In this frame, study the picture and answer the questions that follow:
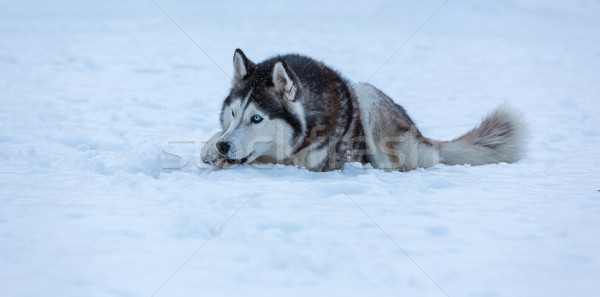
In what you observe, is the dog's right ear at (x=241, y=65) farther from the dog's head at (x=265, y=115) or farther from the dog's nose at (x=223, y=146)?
the dog's nose at (x=223, y=146)

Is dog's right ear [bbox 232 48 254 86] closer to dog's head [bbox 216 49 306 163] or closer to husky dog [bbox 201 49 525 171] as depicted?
husky dog [bbox 201 49 525 171]

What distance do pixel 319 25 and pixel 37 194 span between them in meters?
11.0

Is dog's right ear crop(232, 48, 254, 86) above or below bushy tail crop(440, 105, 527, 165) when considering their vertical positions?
above

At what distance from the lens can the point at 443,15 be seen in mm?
14555

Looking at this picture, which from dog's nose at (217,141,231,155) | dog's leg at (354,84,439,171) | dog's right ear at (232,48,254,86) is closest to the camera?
dog's nose at (217,141,231,155)

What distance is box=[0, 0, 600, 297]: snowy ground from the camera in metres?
2.62

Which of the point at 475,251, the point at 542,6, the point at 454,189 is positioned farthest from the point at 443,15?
the point at 475,251

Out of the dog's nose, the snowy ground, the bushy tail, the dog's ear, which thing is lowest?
the snowy ground

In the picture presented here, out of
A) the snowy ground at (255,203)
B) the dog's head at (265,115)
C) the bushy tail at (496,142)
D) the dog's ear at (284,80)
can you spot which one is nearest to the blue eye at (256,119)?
the dog's head at (265,115)

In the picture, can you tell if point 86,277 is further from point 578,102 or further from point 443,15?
point 443,15

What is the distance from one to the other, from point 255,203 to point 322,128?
1306mm

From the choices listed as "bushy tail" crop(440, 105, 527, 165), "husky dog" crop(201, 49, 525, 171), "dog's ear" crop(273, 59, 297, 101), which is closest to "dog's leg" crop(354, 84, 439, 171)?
"husky dog" crop(201, 49, 525, 171)

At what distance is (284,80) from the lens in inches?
167

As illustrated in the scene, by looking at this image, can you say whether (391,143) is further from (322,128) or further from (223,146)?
(223,146)
